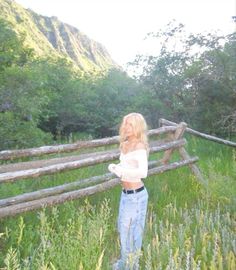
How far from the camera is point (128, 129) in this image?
3869 millimetres

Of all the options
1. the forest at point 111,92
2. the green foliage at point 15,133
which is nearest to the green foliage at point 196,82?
the forest at point 111,92

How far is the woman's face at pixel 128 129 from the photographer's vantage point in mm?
3857

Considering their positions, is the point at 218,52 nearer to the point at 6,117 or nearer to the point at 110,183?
the point at 6,117

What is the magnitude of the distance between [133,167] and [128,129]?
33 cm

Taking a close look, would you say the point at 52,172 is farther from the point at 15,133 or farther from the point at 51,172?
the point at 15,133

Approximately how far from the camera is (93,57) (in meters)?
164

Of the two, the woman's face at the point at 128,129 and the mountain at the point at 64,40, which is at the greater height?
the mountain at the point at 64,40

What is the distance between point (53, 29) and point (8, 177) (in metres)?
145

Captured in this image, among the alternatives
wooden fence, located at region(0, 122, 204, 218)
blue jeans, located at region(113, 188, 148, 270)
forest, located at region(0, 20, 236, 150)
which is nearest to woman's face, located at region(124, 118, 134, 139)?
blue jeans, located at region(113, 188, 148, 270)

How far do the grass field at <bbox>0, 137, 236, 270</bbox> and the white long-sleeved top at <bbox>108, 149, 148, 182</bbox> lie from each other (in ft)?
0.97

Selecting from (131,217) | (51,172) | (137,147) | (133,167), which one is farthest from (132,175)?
(51,172)

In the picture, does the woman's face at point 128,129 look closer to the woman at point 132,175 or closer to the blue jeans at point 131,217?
the woman at point 132,175

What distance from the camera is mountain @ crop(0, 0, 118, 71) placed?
122m

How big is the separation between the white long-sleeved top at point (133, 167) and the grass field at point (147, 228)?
295 mm
